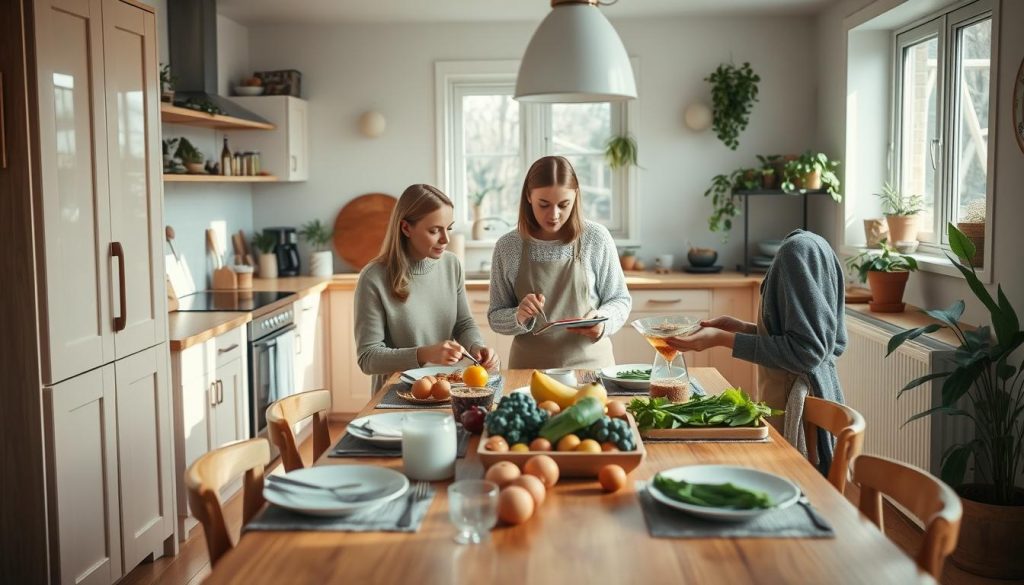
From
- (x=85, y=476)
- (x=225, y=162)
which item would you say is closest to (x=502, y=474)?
(x=85, y=476)

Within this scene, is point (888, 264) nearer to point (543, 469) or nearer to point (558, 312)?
point (558, 312)

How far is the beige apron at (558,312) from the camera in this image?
3.30 metres

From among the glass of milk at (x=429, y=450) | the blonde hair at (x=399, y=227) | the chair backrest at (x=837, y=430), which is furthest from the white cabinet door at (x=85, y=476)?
the chair backrest at (x=837, y=430)

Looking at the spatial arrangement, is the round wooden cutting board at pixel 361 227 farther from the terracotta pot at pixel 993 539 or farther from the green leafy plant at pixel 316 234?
the terracotta pot at pixel 993 539

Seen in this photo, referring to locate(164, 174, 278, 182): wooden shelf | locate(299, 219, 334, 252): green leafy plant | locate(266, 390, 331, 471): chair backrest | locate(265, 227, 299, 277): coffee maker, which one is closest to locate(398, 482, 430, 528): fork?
locate(266, 390, 331, 471): chair backrest

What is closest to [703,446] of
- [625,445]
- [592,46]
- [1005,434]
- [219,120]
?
[625,445]

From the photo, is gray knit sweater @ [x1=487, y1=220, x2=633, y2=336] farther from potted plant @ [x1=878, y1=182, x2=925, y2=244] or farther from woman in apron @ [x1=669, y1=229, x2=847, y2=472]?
potted plant @ [x1=878, y1=182, x2=925, y2=244]

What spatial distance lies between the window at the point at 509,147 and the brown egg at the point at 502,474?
4.43m

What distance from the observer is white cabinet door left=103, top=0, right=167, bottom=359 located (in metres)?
3.20

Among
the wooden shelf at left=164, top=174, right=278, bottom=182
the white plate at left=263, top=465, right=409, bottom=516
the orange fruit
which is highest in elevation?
the wooden shelf at left=164, top=174, right=278, bottom=182

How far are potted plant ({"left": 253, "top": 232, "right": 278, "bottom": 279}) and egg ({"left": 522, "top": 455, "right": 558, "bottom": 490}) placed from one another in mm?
4310

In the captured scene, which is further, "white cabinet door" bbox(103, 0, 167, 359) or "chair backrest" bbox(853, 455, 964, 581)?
"white cabinet door" bbox(103, 0, 167, 359)

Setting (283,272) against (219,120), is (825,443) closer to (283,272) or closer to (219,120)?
(219,120)

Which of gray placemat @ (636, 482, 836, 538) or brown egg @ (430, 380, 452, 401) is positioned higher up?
brown egg @ (430, 380, 452, 401)
